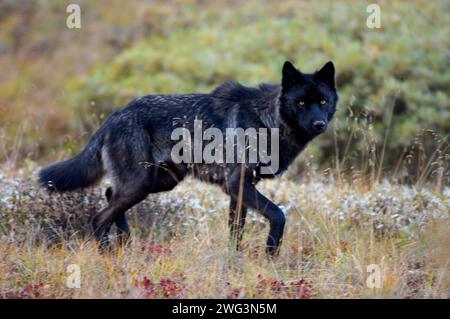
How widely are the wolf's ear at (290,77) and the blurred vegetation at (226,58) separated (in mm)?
4574

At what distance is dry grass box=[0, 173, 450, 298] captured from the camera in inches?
171

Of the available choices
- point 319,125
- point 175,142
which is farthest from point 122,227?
point 319,125

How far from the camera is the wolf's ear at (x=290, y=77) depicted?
17.6ft

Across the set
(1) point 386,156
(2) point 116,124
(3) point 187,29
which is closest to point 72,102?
(3) point 187,29

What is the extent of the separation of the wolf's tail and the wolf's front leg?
46.8 inches

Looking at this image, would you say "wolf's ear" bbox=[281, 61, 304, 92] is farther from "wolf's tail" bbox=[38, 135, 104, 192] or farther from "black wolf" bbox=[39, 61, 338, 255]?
"wolf's tail" bbox=[38, 135, 104, 192]

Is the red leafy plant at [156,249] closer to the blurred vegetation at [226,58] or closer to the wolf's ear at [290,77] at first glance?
the wolf's ear at [290,77]

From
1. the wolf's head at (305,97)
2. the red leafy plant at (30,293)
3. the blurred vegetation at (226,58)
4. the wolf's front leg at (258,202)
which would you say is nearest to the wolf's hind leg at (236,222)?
the wolf's front leg at (258,202)

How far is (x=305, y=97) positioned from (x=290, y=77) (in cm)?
21

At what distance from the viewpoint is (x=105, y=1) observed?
18.0 metres

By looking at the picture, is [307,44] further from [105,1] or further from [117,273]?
[117,273]

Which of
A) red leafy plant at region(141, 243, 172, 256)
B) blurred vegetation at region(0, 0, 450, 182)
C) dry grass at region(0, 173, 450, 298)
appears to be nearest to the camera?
dry grass at region(0, 173, 450, 298)

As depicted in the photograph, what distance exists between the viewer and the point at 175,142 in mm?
5516

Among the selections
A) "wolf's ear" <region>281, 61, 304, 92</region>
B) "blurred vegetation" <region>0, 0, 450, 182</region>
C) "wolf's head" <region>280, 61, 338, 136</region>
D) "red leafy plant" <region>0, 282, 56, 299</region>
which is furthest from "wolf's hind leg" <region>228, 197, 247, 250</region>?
"blurred vegetation" <region>0, 0, 450, 182</region>
